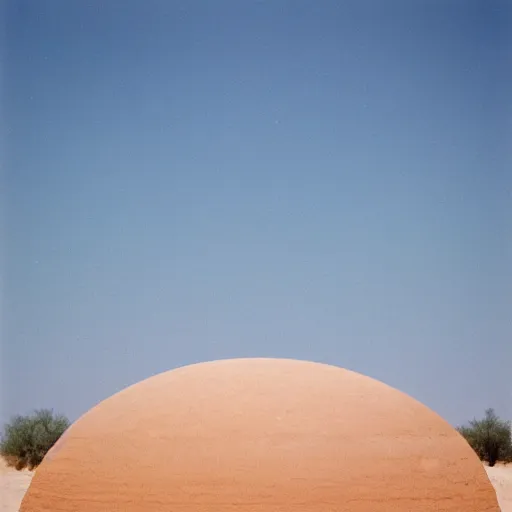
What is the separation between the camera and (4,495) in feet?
68.2

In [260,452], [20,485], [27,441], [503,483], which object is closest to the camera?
[260,452]

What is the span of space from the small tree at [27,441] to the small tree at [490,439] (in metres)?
18.1

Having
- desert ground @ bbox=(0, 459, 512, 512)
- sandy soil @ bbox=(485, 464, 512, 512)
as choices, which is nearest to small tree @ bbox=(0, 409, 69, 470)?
desert ground @ bbox=(0, 459, 512, 512)

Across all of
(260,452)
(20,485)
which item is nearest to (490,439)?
(20,485)

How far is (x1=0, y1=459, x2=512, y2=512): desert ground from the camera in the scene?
1942 centimetres

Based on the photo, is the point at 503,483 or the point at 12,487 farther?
the point at 503,483

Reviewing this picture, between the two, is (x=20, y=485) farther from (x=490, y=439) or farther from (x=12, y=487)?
(x=490, y=439)

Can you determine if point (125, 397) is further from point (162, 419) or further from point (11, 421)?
point (11, 421)

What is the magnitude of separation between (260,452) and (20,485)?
17.8 meters

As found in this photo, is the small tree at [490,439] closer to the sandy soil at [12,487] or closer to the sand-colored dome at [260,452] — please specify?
the sandy soil at [12,487]

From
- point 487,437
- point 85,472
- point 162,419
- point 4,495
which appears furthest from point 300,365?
point 487,437

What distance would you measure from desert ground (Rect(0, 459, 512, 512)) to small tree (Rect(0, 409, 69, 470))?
2.02 ft

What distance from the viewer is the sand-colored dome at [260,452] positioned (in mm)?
7785

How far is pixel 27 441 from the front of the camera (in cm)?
2992
